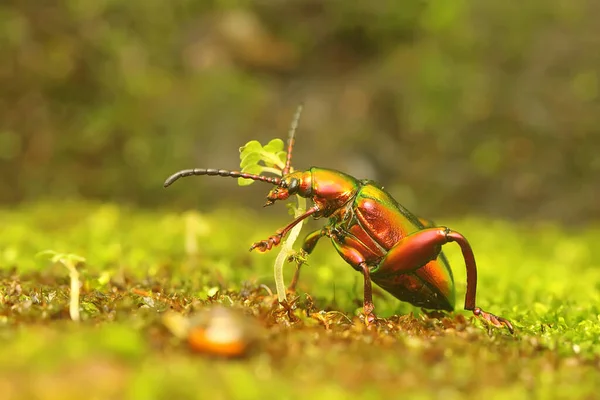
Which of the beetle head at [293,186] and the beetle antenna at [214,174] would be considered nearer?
the beetle antenna at [214,174]

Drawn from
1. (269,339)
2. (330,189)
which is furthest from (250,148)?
(269,339)

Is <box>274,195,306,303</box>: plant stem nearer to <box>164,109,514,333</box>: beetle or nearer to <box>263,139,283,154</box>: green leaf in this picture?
<box>164,109,514,333</box>: beetle

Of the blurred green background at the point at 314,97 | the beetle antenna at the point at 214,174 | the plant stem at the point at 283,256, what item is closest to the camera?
the beetle antenna at the point at 214,174

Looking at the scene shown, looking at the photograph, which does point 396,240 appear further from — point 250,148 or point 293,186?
point 250,148

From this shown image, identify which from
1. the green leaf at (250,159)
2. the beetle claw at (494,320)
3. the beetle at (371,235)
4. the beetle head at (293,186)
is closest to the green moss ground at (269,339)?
the beetle claw at (494,320)

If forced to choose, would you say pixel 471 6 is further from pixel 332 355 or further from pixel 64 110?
pixel 332 355

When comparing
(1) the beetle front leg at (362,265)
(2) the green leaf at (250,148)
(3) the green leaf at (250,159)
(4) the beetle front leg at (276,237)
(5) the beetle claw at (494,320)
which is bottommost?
(5) the beetle claw at (494,320)

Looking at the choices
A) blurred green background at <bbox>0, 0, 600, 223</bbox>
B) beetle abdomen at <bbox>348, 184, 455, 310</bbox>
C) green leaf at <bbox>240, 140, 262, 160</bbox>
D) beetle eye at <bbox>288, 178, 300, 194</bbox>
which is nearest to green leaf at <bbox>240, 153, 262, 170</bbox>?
green leaf at <bbox>240, 140, 262, 160</bbox>

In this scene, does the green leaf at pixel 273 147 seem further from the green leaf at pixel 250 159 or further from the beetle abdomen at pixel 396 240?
the beetle abdomen at pixel 396 240
